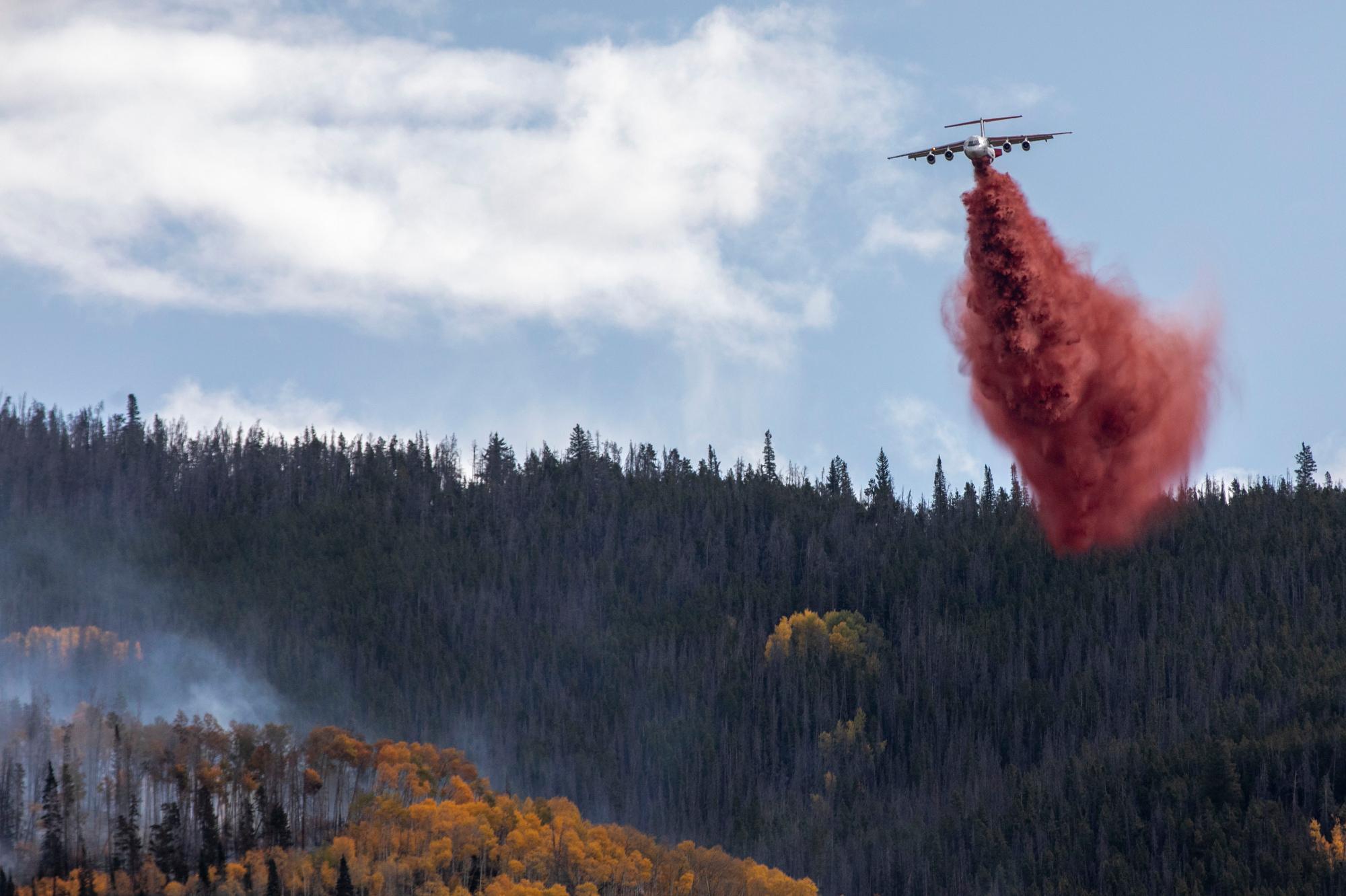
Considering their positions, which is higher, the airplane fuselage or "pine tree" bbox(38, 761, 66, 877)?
the airplane fuselage

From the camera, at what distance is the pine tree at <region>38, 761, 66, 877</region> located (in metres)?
182

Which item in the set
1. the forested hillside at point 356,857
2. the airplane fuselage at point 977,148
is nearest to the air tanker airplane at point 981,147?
the airplane fuselage at point 977,148

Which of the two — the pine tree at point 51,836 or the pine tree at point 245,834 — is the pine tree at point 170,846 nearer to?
the pine tree at point 245,834

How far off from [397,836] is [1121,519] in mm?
85536

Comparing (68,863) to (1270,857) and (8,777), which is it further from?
(1270,857)

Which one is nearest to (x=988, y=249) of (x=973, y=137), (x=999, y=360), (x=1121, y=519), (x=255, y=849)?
(x=999, y=360)

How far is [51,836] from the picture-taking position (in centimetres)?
18612

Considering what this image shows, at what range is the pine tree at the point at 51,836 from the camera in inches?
7160

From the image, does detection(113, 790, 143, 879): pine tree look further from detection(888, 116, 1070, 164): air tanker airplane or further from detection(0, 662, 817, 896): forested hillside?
detection(888, 116, 1070, 164): air tanker airplane

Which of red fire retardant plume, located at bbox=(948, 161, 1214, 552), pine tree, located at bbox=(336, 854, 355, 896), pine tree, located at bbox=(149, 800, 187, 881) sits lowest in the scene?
pine tree, located at bbox=(336, 854, 355, 896)

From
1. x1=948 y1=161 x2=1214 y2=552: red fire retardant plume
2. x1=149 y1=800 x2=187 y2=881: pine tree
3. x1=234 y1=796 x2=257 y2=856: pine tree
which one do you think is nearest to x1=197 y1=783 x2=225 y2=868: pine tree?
x1=234 y1=796 x2=257 y2=856: pine tree

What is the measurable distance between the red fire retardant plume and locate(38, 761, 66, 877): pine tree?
11107 cm

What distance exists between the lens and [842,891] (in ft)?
622

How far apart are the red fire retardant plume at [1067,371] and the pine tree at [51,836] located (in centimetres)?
11107
